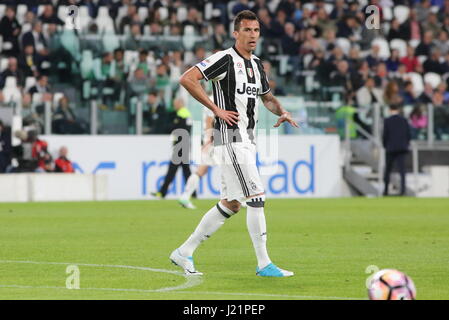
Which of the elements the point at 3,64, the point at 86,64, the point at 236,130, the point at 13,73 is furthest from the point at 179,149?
the point at 236,130

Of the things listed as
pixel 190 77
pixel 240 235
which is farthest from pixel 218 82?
pixel 240 235

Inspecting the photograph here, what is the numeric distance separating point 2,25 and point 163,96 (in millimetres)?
4551

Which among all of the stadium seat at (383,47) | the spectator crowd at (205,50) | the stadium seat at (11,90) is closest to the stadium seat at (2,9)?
the spectator crowd at (205,50)

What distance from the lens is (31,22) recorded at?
27.3 m

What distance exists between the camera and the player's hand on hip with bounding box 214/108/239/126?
983cm

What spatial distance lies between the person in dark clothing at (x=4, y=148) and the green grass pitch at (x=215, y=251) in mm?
2993

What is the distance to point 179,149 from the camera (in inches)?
964

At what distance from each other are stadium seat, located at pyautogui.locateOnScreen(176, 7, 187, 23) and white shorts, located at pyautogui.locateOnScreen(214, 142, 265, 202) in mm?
20427

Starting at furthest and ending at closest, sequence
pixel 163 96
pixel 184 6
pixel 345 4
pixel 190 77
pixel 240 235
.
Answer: pixel 345 4, pixel 184 6, pixel 163 96, pixel 240 235, pixel 190 77

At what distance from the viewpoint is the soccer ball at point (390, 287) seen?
24.3 feet

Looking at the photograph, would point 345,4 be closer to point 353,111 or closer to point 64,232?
point 353,111

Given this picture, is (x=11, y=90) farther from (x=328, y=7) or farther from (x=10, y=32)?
(x=328, y=7)

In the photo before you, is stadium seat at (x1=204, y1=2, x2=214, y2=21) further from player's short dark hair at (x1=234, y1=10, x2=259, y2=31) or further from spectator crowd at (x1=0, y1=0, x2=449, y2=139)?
player's short dark hair at (x1=234, y1=10, x2=259, y2=31)

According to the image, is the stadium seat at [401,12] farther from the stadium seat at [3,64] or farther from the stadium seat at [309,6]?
the stadium seat at [3,64]
